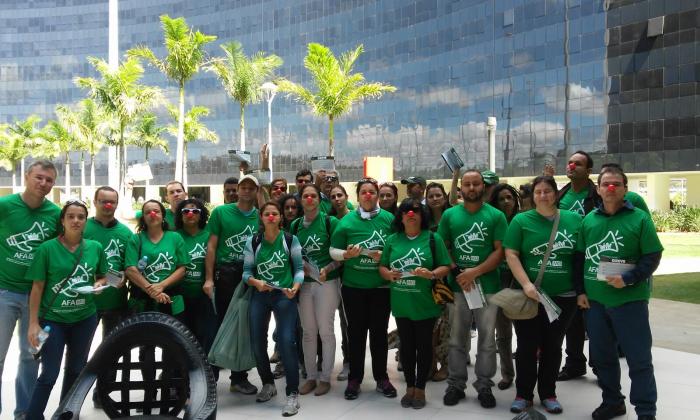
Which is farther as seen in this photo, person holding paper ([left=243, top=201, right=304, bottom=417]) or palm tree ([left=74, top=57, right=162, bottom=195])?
palm tree ([left=74, top=57, right=162, bottom=195])

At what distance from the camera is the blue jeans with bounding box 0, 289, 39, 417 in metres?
4.59

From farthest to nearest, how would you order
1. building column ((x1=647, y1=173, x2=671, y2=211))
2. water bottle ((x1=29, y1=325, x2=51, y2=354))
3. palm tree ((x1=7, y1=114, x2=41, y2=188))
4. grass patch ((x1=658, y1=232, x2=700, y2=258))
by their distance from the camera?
palm tree ((x1=7, y1=114, x2=41, y2=188)), building column ((x1=647, y1=173, x2=671, y2=211)), grass patch ((x1=658, y1=232, x2=700, y2=258)), water bottle ((x1=29, y1=325, x2=51, y2=354))

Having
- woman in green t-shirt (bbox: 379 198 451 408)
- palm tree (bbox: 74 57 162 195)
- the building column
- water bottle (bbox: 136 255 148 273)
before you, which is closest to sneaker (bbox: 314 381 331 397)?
woman in green t-shirt (bbox: 379 198 451 408)

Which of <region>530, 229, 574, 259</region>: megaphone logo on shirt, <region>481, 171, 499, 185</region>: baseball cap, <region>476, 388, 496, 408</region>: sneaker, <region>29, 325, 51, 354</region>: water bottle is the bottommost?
<region>476, 388, 496, 408</region>: sneaker

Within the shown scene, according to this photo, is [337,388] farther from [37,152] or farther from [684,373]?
[37,152]

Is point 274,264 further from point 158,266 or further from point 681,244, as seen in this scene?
point 681,244

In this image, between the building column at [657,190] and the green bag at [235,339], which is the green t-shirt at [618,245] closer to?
the green bag at [235,339]

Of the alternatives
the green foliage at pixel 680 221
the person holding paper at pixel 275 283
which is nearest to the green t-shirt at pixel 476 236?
the person holding paper at pixel 275 283

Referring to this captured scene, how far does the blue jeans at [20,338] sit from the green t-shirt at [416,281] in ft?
10.0

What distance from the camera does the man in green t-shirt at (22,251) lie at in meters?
4.59

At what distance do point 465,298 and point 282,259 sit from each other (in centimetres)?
171

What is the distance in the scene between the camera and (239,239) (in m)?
5.67

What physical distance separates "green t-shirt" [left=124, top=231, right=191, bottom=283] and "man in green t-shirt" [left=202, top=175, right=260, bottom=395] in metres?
0.32

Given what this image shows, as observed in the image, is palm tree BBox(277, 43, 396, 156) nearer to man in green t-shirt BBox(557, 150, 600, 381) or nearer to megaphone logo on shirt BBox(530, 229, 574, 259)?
man in green t-shirt BBox(557, 150, 600, 381)
